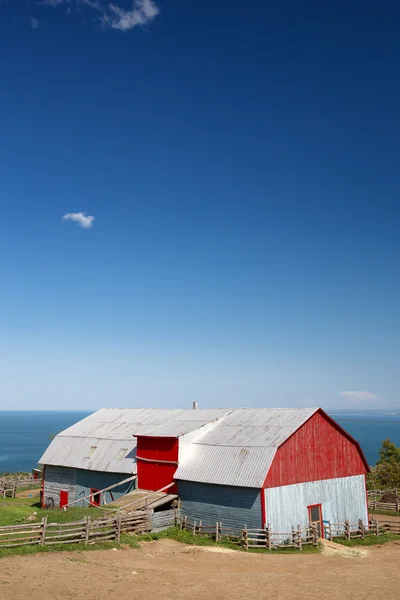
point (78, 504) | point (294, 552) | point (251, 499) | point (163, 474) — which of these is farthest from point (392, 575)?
point (78, 504)

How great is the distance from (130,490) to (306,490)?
43.3ft

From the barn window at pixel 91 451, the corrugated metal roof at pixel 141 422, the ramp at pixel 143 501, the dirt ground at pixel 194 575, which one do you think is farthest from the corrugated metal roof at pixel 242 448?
the barn window at pixel 91 451

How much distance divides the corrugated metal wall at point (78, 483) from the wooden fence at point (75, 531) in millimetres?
8043

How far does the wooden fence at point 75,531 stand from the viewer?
85.5ft

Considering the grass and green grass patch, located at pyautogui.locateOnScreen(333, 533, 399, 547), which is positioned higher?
the grass

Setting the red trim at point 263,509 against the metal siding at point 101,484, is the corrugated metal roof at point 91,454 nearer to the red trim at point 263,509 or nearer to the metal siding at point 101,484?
the metal siding at point 101,484

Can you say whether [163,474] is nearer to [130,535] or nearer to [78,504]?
[130,535]

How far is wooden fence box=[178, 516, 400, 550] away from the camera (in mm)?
29734

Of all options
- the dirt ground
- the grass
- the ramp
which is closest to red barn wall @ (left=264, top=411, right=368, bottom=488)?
the dirt ground

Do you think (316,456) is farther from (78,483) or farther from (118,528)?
(78,483)

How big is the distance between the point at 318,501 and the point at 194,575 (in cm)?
1376

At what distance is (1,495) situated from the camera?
52.7m

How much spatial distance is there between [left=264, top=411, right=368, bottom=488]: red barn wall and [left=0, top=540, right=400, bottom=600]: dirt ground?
16.8 feet

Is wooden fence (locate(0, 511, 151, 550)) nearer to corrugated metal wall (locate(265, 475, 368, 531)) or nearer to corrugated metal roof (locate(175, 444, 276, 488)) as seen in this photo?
corrugated metal roof (locate(175, 444, 276, 488))
